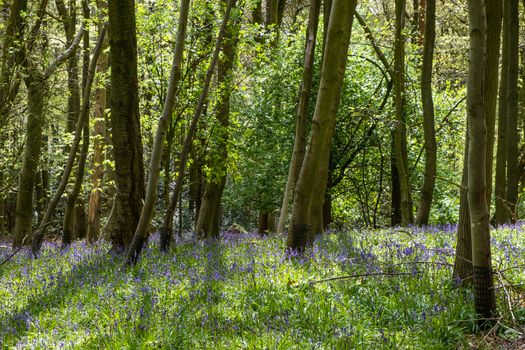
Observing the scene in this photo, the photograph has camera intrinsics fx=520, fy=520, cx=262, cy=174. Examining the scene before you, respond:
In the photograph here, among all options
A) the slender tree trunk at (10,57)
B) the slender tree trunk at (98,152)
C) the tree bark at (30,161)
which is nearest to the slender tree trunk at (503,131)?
the tree bark at (30,161)

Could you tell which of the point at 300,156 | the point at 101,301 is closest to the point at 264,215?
the point at 300,156

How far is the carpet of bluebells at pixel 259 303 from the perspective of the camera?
4.18m

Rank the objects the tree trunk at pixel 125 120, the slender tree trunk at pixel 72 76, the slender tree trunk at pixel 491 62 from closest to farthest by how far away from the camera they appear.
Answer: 1. the slender tree trunk at pixel 491 62
2. the tree trunk at pixel 125 120
3. the slender tree trunk at pixel 72 76

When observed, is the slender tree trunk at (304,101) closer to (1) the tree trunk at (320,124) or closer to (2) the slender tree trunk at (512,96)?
(1) the tree trunk at (320,124)

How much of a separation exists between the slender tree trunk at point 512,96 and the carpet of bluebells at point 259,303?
6323 mm

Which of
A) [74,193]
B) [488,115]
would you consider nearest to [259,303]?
[488,115]

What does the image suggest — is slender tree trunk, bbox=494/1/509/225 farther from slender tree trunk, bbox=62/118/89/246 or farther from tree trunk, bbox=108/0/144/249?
slender tree trunk, bbox=62/118/89/246

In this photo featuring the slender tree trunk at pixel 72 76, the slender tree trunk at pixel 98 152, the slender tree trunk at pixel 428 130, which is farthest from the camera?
the slender tree trunk at pixel 72 76

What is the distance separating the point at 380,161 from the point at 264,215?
4.78 meters

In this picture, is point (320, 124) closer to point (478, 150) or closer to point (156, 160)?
point (156, 160)

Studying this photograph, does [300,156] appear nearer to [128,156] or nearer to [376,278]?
[128,156]

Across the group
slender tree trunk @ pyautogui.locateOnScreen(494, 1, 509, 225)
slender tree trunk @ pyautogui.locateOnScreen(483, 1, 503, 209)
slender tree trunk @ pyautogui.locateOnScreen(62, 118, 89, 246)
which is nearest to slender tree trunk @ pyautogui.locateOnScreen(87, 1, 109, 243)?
slender tree trunk @ pyautogui.locateOnScreen(62, 118, 89, 246)

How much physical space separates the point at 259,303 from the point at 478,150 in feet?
7.95

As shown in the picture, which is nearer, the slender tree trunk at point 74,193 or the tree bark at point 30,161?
the slender tree trunk at point 74,193
